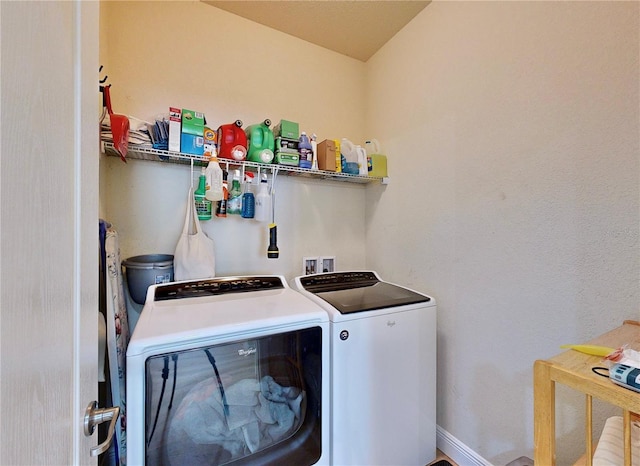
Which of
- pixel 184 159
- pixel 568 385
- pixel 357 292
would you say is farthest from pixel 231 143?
pixel 568 385

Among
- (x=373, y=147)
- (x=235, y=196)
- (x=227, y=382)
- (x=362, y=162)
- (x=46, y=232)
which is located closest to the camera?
(x=46, y=232)

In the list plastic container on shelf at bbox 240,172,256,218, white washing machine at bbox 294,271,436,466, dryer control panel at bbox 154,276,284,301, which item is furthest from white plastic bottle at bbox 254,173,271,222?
white washing machine at bbox 294,271,436,466

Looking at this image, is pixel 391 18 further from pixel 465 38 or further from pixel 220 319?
pixel 220 319

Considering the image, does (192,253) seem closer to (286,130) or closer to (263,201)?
(263,201)

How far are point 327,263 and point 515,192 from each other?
49.4 inches

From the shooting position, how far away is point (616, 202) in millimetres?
914

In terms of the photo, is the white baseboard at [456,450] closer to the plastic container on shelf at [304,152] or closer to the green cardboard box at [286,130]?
the plastic container on shelf at [304,152]

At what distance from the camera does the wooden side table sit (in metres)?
0.50

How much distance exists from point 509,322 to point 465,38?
4.79 ft

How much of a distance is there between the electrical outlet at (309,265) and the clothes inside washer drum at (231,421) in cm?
90

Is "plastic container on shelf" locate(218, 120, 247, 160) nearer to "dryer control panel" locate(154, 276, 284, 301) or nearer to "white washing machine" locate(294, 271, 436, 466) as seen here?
"dryer control panel" locate(154, 276, 284, 301)

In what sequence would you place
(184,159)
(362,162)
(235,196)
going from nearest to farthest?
(184,159) → (235,196) → (362,162)

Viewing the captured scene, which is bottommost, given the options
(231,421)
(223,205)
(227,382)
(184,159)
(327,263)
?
(231,421)

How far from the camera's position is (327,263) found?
6.72 feet
